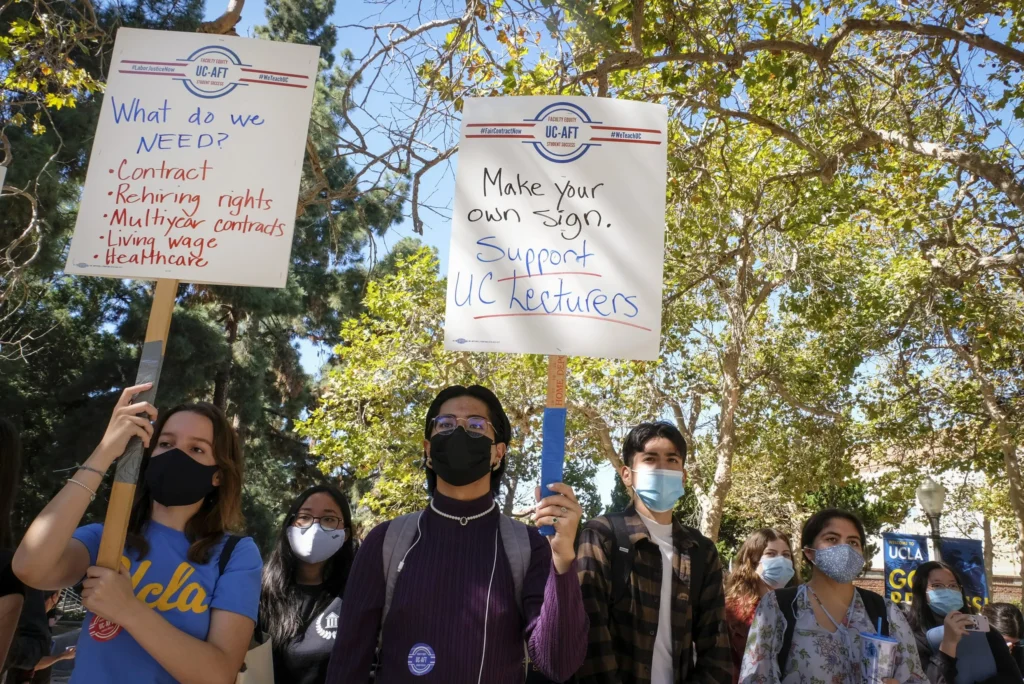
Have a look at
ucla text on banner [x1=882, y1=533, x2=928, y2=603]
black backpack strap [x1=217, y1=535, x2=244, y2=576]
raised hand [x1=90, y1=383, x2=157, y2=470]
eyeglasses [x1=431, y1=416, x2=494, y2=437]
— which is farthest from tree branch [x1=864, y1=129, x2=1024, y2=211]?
raised hand [x1=90, y1=383, x2=157, y2=470]

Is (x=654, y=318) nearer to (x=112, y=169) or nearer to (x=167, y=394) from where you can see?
(x=112, y=169)

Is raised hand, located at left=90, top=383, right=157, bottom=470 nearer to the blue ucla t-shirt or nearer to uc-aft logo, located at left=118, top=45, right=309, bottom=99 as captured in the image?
the blue ucla t-shirt

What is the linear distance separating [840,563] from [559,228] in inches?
73.6

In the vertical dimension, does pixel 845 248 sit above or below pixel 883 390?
above

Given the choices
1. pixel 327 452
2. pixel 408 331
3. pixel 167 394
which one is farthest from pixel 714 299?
pixel 167 394

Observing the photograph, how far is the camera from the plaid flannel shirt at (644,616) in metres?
3.07

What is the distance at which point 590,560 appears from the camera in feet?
10.5

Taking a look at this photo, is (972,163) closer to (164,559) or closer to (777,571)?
(777,571)

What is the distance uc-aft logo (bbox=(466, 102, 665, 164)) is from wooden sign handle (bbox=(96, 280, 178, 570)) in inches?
51.8

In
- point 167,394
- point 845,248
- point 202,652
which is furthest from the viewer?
point 167,394

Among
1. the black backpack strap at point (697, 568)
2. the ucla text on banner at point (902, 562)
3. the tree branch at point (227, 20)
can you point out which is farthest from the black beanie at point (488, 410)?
the ucla text on banner at point (902, 562)

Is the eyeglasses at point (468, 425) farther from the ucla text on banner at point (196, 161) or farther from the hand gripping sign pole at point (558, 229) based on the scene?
the ucla text on banner at point (196, 161)

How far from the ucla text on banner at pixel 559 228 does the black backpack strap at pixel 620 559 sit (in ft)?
2.57

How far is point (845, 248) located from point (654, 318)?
1332 cm
